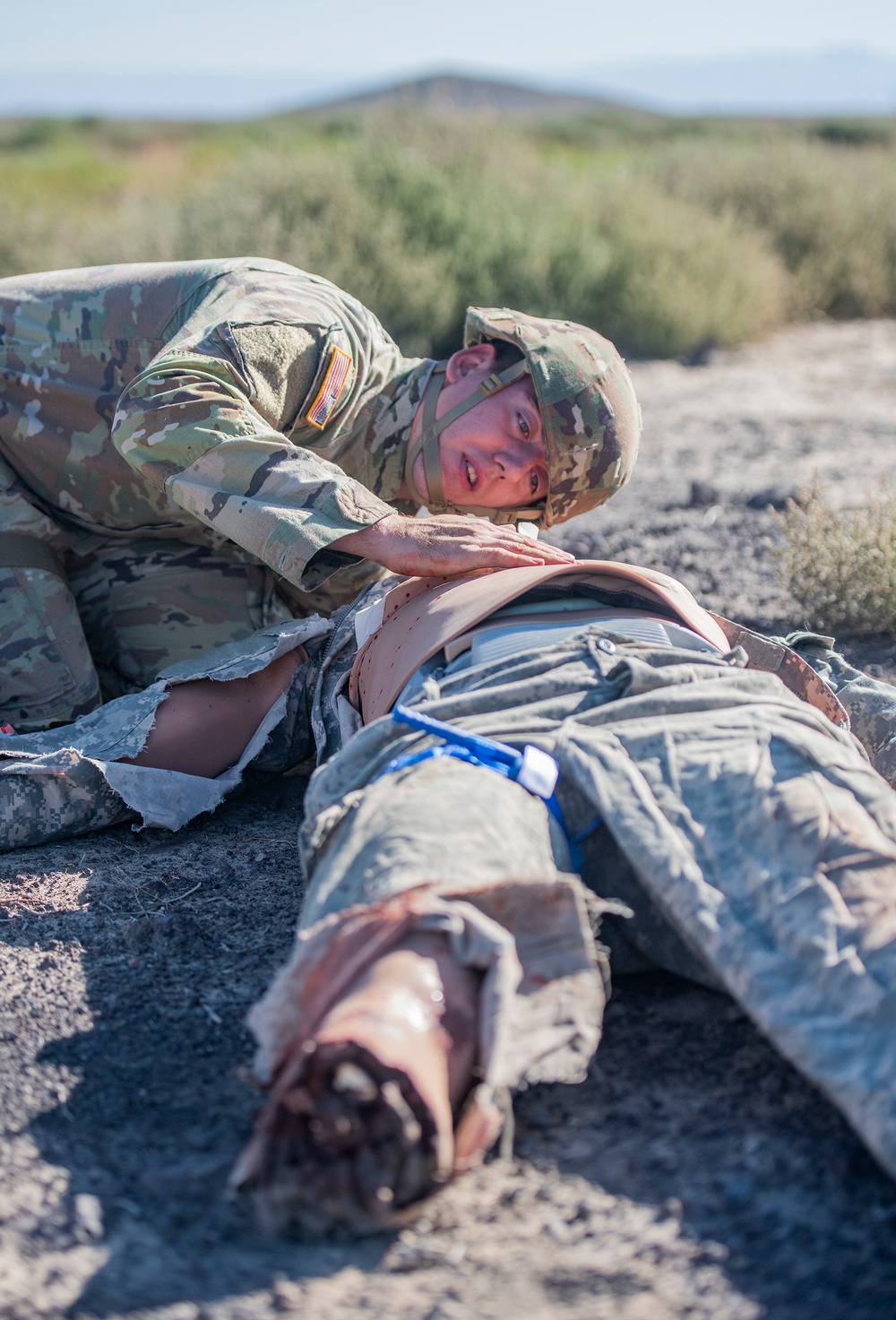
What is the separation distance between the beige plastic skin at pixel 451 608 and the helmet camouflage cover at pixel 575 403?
0.69m

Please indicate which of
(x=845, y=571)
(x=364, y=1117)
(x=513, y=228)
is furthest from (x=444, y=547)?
(x=513, y=228)

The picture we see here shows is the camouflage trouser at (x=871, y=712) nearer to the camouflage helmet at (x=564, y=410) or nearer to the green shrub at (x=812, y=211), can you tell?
the camouflage helmet at (x=564, y=410)

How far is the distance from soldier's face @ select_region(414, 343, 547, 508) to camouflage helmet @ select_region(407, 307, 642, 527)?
25mm

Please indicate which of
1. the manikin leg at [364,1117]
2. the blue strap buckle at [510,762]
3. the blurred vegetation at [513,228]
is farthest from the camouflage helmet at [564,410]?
the blurred vegetation at [513,228]

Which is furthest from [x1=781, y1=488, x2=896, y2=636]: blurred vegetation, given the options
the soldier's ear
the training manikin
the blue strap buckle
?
the blue strap buckle

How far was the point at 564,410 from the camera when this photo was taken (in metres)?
2.91

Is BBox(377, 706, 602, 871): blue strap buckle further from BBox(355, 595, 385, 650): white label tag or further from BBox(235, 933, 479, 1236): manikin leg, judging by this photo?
BBox(355, 595, 385, 650): white label tag

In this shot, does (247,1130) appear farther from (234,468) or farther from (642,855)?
(234,468)

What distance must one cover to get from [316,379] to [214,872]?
1165mm

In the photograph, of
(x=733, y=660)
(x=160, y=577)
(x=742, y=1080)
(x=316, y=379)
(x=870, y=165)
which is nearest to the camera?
(x=742, y=1080)

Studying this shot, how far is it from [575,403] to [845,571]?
1.23 m

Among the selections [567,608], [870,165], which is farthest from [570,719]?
[870,165]

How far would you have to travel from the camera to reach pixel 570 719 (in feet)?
6.19

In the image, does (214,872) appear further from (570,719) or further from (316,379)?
(316,379)
